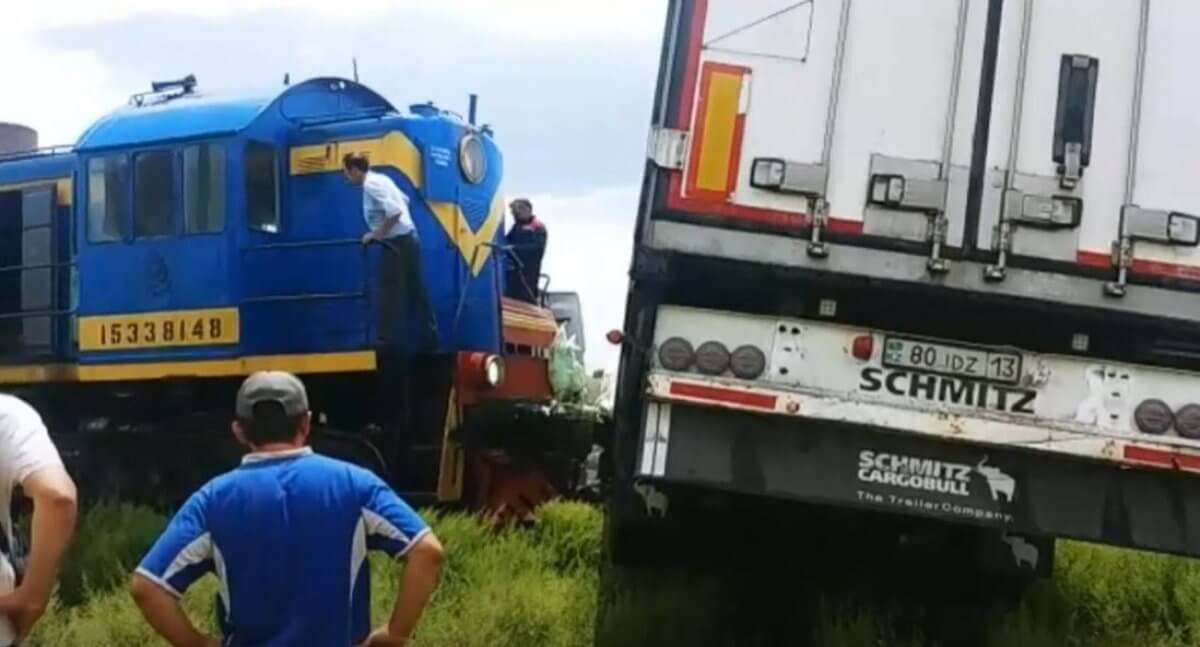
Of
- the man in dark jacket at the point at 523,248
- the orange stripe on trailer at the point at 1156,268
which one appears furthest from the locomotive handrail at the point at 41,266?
the orange stripe on trailer at the point at 1156,268

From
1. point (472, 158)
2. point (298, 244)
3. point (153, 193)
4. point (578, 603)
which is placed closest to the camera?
point (578, 603)

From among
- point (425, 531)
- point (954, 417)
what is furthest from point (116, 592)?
point (425, 531)

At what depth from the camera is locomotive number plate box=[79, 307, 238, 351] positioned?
1149 cm

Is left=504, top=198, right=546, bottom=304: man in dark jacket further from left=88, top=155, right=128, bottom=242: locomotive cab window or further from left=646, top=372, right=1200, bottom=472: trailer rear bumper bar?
left=646, top=372, right=1200, bottom=472: trailer rear bumper bar

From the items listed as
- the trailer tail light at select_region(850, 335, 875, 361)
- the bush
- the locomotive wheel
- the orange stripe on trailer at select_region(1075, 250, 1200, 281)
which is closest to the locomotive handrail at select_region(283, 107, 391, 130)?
the locomotive wheel

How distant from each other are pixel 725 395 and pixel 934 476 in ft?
2.71

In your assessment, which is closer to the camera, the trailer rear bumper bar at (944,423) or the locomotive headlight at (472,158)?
the trailer rear bumper bar at (944,423)

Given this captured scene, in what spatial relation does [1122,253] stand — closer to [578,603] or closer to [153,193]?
[578,603]

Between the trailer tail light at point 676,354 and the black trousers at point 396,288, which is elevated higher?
the trailer tail light at point 676,354

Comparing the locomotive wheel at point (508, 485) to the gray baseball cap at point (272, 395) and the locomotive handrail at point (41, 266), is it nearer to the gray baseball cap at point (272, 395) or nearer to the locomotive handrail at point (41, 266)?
the locomotive handrail at point (41, 266)

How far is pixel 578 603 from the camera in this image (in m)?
8.04

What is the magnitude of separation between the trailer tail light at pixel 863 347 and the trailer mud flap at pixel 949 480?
27cm

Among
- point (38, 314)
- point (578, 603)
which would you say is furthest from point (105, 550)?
point (38, 314)

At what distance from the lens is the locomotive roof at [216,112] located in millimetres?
11523
